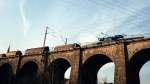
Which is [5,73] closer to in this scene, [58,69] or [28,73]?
[28,73]

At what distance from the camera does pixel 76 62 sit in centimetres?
3375

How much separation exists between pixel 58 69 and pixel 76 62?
5285 mm

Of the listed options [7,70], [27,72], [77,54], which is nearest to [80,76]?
[77,54]

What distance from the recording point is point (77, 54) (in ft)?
112

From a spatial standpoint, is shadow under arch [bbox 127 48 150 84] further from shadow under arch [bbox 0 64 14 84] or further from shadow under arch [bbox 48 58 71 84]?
shadow under arch [bbox 0 64 14 84]

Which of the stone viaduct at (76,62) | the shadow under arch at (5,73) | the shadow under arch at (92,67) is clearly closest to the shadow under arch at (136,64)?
the stone viaduct at (76,62)

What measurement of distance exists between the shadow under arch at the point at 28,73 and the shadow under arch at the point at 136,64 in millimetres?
16511

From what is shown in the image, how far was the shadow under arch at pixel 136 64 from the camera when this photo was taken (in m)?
29.4

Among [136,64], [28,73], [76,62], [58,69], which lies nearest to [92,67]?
[76,62]

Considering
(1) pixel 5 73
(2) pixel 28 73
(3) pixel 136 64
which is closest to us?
(3) pixel 136 64

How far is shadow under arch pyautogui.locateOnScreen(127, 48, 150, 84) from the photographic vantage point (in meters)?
29.4

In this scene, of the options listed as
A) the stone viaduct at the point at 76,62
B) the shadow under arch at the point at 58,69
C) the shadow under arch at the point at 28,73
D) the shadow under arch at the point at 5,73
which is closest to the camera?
the stone viaduct at the point at 76,62

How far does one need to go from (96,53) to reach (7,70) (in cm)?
1922

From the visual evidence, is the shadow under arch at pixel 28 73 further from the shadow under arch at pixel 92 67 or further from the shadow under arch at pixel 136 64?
Result: the shadow under arch at pixel 136 64
